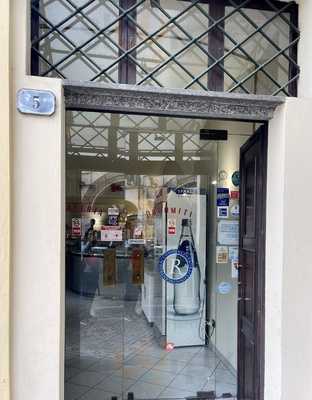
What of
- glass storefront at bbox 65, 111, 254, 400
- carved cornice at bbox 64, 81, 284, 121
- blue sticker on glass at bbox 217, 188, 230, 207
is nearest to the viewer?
carved cornice at bbox 64, 81, 284, 121

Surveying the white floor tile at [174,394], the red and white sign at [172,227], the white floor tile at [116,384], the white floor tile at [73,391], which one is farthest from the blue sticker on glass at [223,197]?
the white floor tile at [73,391]

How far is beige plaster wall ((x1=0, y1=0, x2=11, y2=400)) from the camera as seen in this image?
2.03 meters

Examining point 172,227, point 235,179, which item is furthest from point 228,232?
point 172,227

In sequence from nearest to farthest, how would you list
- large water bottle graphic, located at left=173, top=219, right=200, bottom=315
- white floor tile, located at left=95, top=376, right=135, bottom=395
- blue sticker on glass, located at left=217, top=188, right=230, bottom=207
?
1. white floor tile, located at left=95, top=376, right=135, bottom=395
2. blue sticker on glass, located at left=217, top=188, right=230, bottom=207
3. large water bottle graphic, located at left=173, top=219, right=200, bottom=315

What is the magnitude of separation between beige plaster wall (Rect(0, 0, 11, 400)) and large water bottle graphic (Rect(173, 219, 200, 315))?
272cm

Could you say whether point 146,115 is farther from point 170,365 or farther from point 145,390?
point 170,365

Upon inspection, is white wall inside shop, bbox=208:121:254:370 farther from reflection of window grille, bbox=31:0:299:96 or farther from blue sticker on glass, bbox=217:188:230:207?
reflection of window grille, bbox=31:0:299:96

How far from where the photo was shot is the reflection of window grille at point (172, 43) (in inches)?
93.5

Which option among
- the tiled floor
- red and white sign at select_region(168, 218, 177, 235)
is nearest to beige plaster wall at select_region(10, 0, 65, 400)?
the tiled floor

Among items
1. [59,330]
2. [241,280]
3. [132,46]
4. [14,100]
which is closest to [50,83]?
[14,100]

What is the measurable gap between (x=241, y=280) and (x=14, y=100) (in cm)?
222

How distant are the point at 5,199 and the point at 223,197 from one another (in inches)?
108

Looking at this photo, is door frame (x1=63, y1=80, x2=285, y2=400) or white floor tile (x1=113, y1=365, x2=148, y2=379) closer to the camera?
door frame (x1=63, y1=80, x2=285, y2=400)

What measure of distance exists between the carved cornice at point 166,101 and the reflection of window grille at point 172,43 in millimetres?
145
